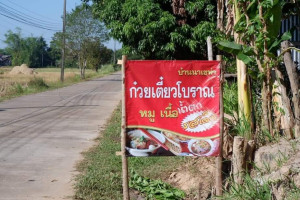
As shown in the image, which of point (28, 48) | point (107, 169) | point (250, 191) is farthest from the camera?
point (28, 48)

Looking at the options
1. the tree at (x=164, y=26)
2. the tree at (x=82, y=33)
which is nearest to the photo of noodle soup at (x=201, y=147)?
the tree at (x=164, y=26)

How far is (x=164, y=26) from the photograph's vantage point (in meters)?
11.8

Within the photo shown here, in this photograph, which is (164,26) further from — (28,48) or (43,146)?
(28,48)

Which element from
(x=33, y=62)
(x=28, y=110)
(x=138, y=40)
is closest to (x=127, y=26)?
(x=138, y=40)

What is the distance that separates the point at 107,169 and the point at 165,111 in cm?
265

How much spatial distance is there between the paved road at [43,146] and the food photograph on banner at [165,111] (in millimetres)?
1615

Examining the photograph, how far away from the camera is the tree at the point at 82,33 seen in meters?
51.2

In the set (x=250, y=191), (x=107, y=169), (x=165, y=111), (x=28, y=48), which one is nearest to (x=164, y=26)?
(x=107, y=169)

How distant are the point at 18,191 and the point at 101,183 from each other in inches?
44.7

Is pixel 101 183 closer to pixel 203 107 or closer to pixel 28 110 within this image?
pixel 203 107

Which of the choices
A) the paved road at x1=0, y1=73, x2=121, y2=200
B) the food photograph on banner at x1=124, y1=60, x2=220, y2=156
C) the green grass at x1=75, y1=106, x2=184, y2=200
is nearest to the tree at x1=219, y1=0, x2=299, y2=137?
the food photograph on banner at x1=124, y1=60, x2=220, y2=156

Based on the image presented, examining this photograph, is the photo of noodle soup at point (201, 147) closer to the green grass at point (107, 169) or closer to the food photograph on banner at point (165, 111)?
the food photograph on banner at point (165, 111)

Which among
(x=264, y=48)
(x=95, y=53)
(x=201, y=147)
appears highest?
(x=95, y=53)

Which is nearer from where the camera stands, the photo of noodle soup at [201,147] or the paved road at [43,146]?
the photo of noodle soup at [201,147]
